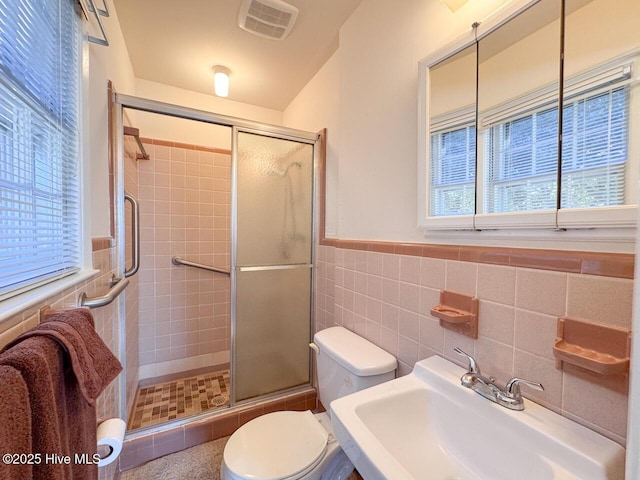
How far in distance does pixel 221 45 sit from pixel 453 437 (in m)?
2.31

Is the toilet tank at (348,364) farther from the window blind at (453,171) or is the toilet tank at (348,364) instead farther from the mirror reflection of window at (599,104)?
the mirror reflection of window at (599,104)

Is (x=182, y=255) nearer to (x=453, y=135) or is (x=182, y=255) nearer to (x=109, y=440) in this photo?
(x=109, y=440)

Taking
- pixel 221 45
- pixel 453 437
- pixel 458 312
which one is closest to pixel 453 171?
pixel 458 312

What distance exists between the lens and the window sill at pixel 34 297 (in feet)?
Result: 1.71

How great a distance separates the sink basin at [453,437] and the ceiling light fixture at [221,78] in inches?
87.4

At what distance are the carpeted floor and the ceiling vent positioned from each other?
2446 mm

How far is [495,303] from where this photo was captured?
0.84 metres

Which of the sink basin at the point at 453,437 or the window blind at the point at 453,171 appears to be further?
the window blind at the point at 453,171

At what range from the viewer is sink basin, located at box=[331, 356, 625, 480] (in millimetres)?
597

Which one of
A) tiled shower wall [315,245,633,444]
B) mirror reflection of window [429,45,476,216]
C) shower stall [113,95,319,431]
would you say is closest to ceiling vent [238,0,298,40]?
shower stall [113,95,319,431]

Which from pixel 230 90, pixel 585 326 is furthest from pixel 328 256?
pixel 230 90

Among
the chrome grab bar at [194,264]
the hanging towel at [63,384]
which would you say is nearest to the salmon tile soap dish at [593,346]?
the hanging towel at [63,384]

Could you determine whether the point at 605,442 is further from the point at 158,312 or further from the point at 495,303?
the point at 158,312

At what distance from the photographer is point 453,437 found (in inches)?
32.4
